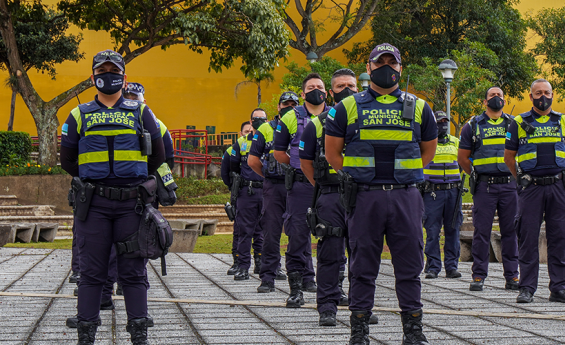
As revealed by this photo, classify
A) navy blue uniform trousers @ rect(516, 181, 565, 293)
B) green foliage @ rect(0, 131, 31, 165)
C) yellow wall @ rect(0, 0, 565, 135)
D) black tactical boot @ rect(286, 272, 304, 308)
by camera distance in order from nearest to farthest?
1. black tactical boot @ rect(286, 272, 304, 308)
2. navy blue uniform trousers @ rect(516, 181, 565, 293)
3. green foliage @ rect(0, 131, 31, 165)
4. yellow wall @ rect(0, 0, 565, 135)

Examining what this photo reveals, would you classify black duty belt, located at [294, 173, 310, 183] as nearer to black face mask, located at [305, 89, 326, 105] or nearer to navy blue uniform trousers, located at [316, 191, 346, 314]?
black face mask, located at [305, 89, 326, 105]

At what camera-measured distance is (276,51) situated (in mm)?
20266

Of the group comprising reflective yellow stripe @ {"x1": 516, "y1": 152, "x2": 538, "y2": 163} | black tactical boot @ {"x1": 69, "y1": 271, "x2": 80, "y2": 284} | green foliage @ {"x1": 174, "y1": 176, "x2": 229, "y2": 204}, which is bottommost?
black tactical boot @ {"x1": 69, "y1": 271, "x2": 80, "y2": 284}

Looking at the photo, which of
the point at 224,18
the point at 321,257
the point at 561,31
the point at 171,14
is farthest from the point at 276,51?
the point at 561,31

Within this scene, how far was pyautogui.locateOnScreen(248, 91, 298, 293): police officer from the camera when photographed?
23.6 ft

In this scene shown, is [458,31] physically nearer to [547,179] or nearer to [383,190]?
[547,179]

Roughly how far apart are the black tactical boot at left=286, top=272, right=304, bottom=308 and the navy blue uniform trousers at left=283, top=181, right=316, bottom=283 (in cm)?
8

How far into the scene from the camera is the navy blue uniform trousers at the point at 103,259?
4.36m

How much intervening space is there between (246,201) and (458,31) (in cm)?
2646

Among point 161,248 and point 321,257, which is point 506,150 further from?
point 161,248

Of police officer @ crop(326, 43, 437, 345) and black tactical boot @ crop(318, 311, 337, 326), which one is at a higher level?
police officer @ crop(326, 43, 437, 345)

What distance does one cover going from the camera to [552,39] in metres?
33.0

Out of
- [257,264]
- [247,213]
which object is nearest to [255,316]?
[247,213]

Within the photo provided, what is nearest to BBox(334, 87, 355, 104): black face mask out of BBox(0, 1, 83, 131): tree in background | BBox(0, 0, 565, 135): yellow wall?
BBox(0, 1, 83, 131): tree in background
